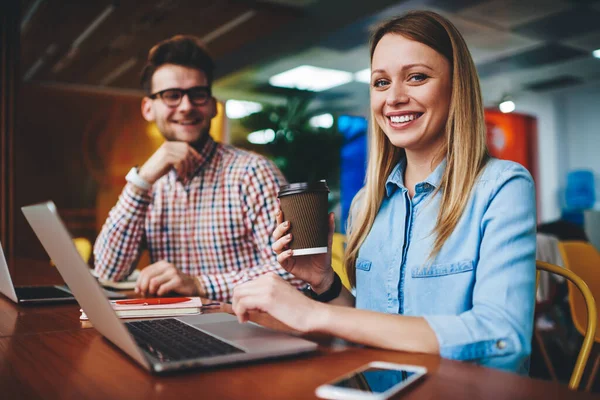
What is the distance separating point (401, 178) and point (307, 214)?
0.40 meters

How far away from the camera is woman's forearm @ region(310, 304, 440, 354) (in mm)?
820

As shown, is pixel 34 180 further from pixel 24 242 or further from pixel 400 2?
pixel 400 2

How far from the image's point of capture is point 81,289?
2.66 ft

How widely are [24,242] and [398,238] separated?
11.0 feet

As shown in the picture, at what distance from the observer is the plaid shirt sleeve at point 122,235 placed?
1.93 meters

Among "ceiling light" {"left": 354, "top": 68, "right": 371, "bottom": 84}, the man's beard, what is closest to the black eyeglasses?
the man's beard

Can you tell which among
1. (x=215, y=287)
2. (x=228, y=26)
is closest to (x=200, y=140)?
(x=215, y=287)

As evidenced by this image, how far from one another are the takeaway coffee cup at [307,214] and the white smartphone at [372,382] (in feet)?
1.10

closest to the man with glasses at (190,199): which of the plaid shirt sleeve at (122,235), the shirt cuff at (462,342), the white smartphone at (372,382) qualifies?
the plaid shirt sleeve at (122,235)

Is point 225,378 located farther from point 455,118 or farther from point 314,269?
point 455,118

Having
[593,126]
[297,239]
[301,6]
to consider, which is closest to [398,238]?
[297,239]

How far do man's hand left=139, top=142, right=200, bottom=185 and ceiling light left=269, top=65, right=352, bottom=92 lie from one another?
5247 millimetres

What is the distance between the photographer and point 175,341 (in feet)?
2.74

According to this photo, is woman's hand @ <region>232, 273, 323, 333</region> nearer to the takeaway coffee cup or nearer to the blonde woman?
the blonde woman
